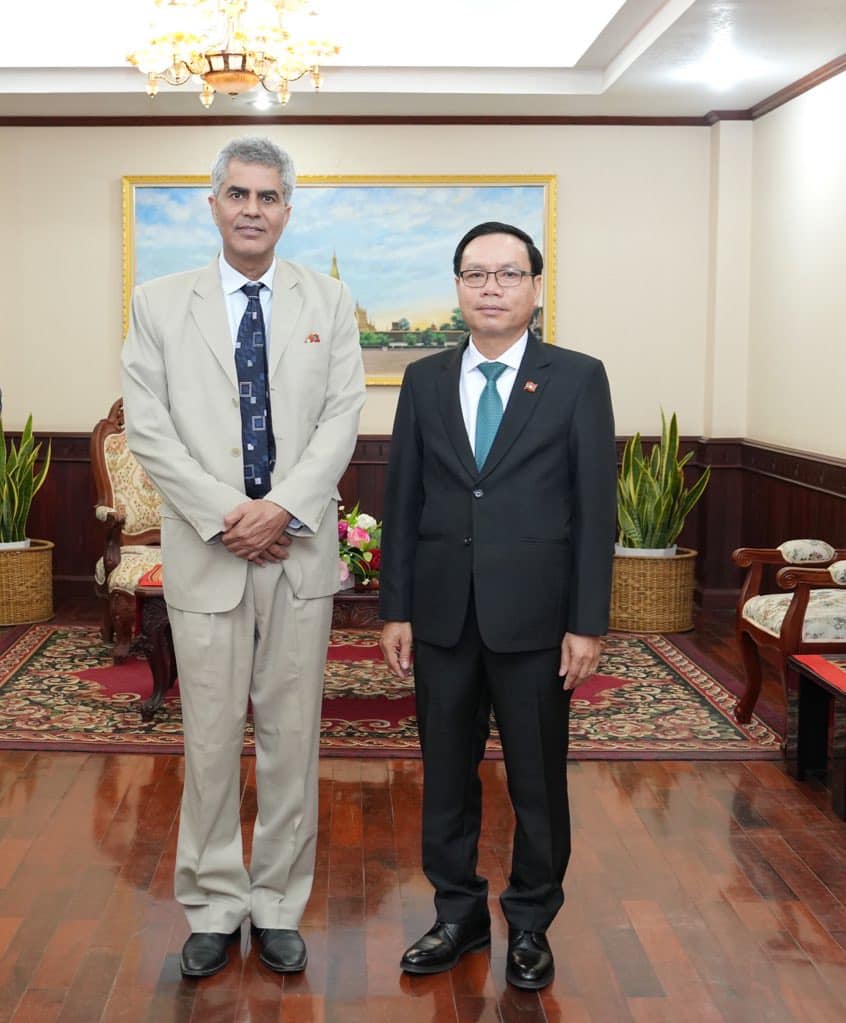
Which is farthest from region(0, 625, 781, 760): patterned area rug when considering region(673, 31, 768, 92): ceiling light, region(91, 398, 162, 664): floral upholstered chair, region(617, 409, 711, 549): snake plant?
region(673, 31, 768, 92): ceiling light

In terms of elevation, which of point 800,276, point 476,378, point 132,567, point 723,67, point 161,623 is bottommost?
point 161,623

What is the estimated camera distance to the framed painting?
788 cm

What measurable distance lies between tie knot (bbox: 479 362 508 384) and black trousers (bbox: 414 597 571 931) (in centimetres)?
52

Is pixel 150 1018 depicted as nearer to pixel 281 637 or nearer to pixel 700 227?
pixel 281 637

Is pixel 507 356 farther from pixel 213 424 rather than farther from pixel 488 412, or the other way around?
pixel 213 424

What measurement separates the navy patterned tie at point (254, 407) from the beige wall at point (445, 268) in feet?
16.4

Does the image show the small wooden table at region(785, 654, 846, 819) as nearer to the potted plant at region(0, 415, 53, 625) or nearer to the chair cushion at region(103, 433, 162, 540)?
the chair cushion at region(103, 433, 162, 540)

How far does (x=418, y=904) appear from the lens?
3.50 meters

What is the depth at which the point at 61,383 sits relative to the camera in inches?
316

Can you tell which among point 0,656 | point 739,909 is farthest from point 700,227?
point 739,909

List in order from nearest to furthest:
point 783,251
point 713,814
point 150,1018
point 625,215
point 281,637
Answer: point 150,1018 → point 281,637 → point 713,814 → point 783,251 → point 625,215

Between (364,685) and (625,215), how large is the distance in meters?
3.52

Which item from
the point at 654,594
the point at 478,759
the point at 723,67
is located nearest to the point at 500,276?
the point at 478,759

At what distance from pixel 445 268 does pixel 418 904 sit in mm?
5060
